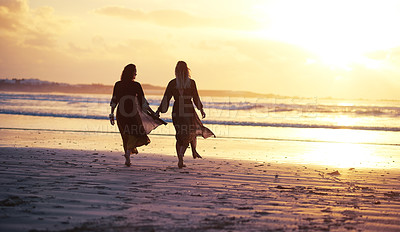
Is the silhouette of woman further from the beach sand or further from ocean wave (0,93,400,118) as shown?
ocean wave (0,93,400,118)

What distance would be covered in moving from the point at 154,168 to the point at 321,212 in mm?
3592

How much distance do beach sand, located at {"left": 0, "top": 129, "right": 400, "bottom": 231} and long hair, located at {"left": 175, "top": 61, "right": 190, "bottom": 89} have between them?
1.55 m

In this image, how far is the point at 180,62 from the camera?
7.59 metres

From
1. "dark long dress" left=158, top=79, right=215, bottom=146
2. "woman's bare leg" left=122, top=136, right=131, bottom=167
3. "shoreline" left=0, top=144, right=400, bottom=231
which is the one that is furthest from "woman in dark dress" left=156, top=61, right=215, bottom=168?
"woman's bare leg" left=122, top=136, right=131, bottom=167

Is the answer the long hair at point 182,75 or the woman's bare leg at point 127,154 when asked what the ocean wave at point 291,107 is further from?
the woman's bare leg at point 127,154

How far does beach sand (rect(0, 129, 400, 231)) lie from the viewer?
3.84 m

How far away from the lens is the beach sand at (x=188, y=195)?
3836 millimetres

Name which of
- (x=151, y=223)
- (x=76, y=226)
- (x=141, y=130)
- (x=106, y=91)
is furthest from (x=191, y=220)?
(x=106, y=91)

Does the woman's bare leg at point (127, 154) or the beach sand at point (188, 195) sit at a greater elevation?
the woman's bare leg at point (127, 154)

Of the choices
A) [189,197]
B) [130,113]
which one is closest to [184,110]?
[130,113]

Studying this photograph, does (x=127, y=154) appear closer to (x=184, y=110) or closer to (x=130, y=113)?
(x=130, y=113)

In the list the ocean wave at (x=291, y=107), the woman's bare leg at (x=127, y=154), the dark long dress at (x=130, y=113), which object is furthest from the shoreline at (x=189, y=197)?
the ocean wave at (x=291, y=107)

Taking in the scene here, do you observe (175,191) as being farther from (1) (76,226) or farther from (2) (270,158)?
(2) (270,158)

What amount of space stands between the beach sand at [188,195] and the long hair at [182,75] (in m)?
1.55
